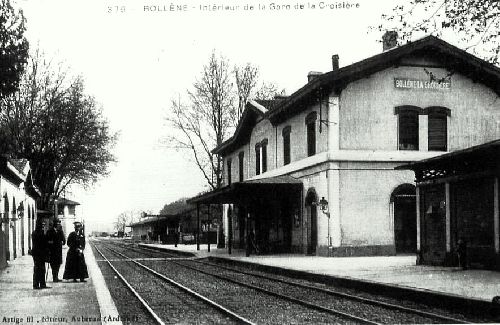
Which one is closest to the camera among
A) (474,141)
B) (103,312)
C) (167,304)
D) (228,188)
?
(103,312)

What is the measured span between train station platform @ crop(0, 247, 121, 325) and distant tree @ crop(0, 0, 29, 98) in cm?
457

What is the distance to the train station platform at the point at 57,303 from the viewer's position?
827 centimetres

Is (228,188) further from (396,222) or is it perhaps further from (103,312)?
(103,312)

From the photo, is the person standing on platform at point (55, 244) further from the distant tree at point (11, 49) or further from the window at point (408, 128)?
the window at point (408, 128)

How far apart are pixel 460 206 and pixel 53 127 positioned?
2357 centimetres

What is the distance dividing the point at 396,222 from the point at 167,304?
13.0 m

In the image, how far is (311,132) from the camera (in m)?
23.9

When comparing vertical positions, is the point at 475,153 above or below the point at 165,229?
above

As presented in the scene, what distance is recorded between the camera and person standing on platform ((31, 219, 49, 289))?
495 inches

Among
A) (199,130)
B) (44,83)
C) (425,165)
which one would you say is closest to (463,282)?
(425,165)

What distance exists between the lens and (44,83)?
33188 mm

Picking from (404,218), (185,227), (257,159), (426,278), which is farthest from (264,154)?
(185,227)

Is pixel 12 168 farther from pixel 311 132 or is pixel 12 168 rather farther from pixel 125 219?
pixel 125 219

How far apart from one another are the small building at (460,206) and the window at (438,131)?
651 centimetres
